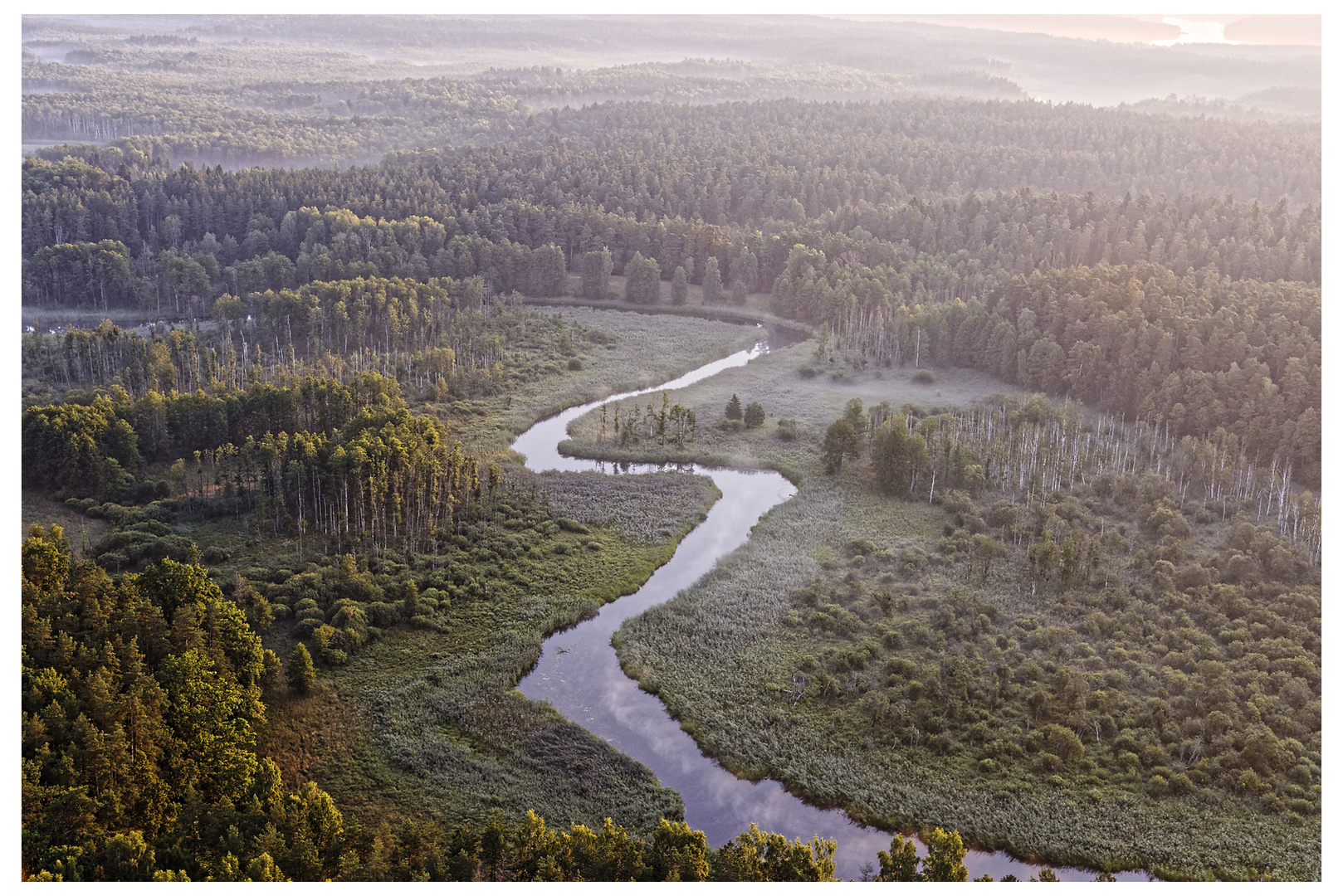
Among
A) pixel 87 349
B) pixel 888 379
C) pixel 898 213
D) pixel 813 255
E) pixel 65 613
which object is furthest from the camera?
pixel 898 213

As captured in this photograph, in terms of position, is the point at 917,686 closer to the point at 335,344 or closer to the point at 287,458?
the point at 287,458

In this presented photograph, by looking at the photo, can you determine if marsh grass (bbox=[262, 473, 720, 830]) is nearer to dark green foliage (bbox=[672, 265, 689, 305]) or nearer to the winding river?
the winding river

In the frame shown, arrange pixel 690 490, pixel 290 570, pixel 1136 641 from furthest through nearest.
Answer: pixel 690 490 < pixel 290 570 < pixel 1136 641

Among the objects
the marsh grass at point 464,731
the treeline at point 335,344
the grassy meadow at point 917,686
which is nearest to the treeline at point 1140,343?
the grassy meadow at point 917,686

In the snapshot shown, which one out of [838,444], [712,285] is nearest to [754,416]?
[838,444]

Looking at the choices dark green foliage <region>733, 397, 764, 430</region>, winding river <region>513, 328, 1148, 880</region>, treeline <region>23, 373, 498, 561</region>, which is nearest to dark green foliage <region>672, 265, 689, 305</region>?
dark green foliage <region>733, 397, 764, 430</region>

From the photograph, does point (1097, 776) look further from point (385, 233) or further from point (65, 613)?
point (385, 233)

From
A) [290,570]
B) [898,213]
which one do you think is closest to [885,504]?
[290,570]
